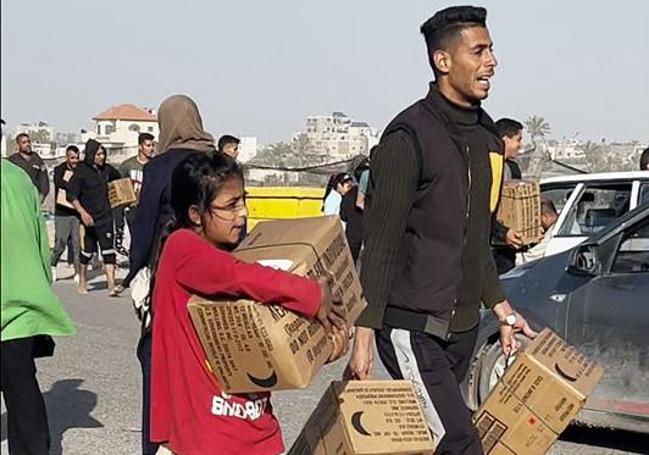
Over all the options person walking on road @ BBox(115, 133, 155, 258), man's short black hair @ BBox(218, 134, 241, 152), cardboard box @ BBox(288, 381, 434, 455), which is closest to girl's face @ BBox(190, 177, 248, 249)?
cardboard box @ BBox(288, 381, 434, 455)

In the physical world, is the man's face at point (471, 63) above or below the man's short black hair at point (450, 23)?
below

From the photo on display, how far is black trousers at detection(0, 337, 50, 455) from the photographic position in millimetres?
5375

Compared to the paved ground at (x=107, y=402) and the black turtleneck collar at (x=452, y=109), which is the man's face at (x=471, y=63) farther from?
the paved ground at (x=107, y=402)

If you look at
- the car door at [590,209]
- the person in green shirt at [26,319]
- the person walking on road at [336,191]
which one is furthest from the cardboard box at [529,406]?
the person walking on road at [336,191]

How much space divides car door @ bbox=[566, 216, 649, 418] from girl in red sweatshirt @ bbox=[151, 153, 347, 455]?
3.47 metres

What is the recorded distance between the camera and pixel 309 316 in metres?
3.56

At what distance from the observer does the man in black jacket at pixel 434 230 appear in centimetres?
412

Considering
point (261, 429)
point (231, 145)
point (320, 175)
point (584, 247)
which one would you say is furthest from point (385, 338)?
point (320, 175)

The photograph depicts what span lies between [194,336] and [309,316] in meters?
0.39

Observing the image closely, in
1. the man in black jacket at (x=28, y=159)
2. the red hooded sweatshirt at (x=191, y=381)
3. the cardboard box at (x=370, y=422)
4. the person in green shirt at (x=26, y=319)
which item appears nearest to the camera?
the red hooded sweatshirt at (x=191, y=381)

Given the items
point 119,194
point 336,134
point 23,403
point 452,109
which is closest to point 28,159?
point 119,194

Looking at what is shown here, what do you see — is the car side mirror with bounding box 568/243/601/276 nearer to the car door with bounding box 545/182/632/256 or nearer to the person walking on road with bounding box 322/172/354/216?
the car door with bounding box 545/182/632/256

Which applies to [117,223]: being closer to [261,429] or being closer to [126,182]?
[126,182]

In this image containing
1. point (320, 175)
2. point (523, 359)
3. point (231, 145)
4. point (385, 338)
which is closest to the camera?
point (385, 338)
